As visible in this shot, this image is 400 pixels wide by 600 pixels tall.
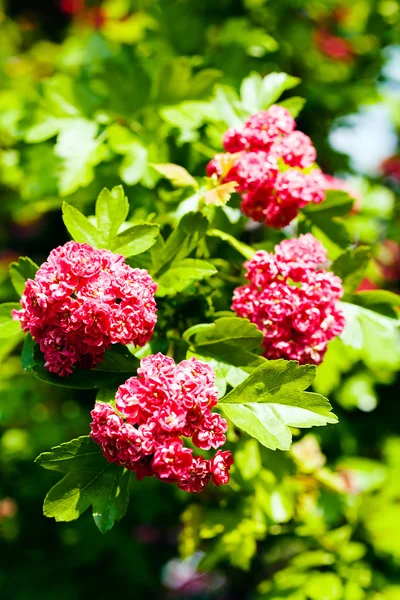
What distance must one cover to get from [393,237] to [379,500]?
3.60 ft

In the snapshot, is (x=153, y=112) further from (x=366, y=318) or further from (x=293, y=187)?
(x=366, y=318)

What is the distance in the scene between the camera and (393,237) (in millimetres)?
2770

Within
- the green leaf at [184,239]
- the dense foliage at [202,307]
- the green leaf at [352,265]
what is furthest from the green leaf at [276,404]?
the green leaf at [352,265]

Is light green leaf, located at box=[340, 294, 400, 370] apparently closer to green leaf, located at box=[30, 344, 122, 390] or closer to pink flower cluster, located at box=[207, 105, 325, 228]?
pink flower cluster, located at box=[207, 105, 325, 228]

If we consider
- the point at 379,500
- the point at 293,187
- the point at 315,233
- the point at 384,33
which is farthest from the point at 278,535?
the point at 384,33

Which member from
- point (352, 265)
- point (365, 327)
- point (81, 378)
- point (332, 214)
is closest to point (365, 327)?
point (365, 327)

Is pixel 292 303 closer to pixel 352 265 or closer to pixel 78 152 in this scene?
pixel 352 265

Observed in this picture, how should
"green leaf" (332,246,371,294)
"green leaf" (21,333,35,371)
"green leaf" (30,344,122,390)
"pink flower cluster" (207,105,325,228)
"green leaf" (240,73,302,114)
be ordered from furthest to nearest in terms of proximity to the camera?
"green leaf" (240,73,302,114)
"green leaf" (332,246,371,294)
"pink flower cluster" (207,105,325,228)
"green leaf" (21,333,35,371)
"green leaf" (30,344,122,390)

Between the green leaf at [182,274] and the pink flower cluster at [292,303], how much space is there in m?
0.10

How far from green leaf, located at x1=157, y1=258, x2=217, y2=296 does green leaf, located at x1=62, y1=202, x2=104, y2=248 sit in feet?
0.56

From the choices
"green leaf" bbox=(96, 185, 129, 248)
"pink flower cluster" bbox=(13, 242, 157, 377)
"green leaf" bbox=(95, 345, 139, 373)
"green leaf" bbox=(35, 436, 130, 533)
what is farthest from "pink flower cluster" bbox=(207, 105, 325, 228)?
"green leaf" bbox=(35, 436, 130, 533)

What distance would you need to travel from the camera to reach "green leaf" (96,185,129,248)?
1.41m

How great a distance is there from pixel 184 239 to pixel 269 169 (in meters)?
0.27

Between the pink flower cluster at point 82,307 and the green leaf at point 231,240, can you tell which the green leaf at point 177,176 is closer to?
the green leaf at point 231,240
